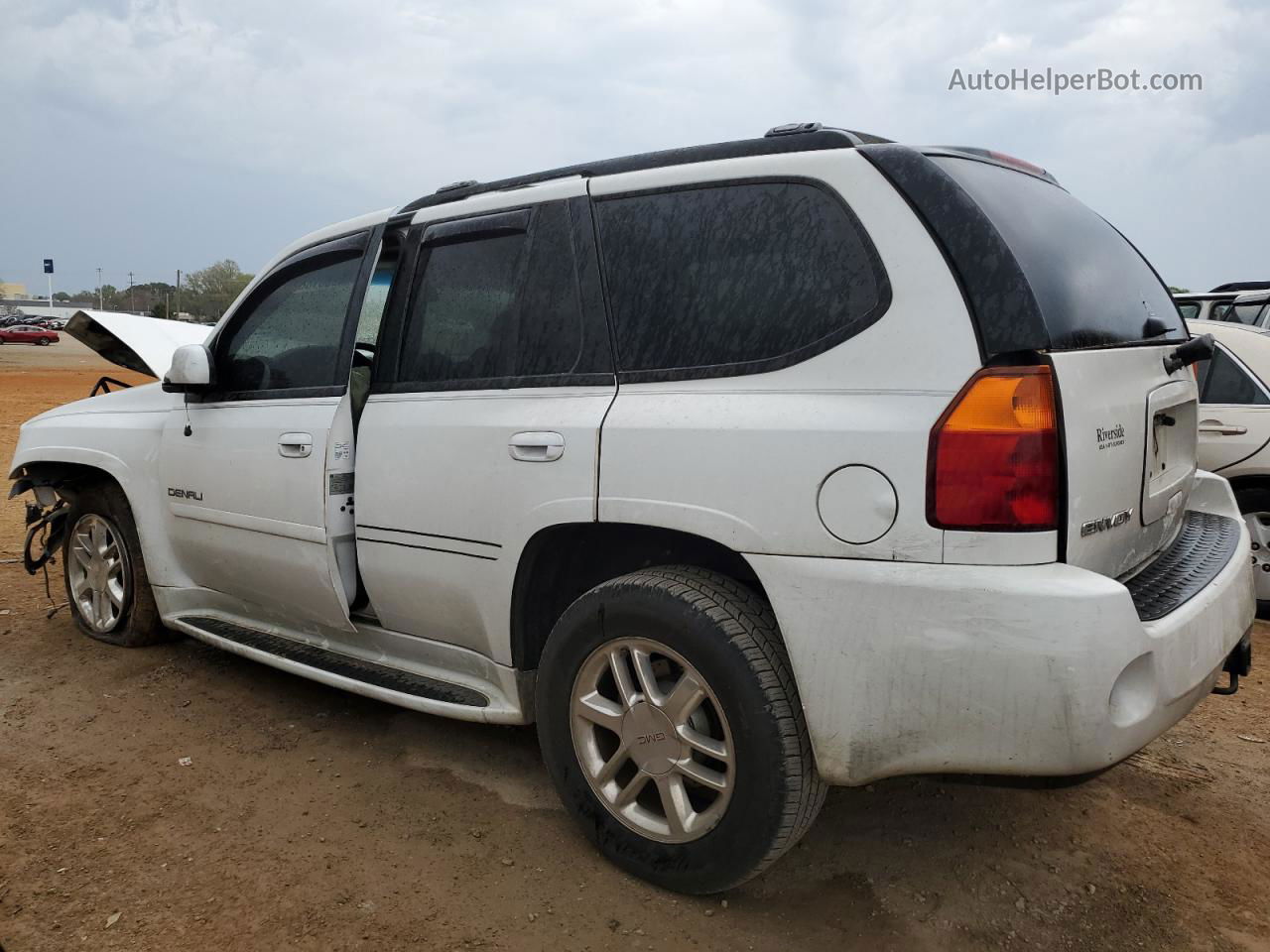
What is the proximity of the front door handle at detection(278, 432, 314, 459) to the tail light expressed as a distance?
2134 millimetres

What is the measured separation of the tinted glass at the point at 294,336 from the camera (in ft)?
11.2

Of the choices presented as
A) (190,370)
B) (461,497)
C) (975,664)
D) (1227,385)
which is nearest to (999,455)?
(975,664)

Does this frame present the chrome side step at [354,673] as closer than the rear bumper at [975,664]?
No

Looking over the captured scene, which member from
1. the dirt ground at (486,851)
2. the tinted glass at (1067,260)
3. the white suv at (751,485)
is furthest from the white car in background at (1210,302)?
the tinted glass at (1067,260)

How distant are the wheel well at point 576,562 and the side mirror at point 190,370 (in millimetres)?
1723

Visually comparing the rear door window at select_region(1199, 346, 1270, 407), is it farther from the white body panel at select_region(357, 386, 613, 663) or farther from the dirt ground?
the white body panel at select_region(357, 386, 613, 663)

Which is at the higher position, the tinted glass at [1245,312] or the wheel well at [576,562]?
the tinted glass at [1245,312]

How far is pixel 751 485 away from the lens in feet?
7.29

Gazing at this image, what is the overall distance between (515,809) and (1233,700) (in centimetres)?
301

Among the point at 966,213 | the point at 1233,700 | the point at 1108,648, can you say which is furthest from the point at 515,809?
the point at 1233,700

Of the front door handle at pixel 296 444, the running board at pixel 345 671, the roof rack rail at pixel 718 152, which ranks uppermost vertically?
the roof rack rail at pixel 718 152

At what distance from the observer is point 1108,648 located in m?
1.93

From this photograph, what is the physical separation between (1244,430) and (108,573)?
19.0 feet

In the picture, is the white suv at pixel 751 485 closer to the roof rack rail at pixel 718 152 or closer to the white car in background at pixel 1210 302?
the roof rack rail at pixel 718 152
